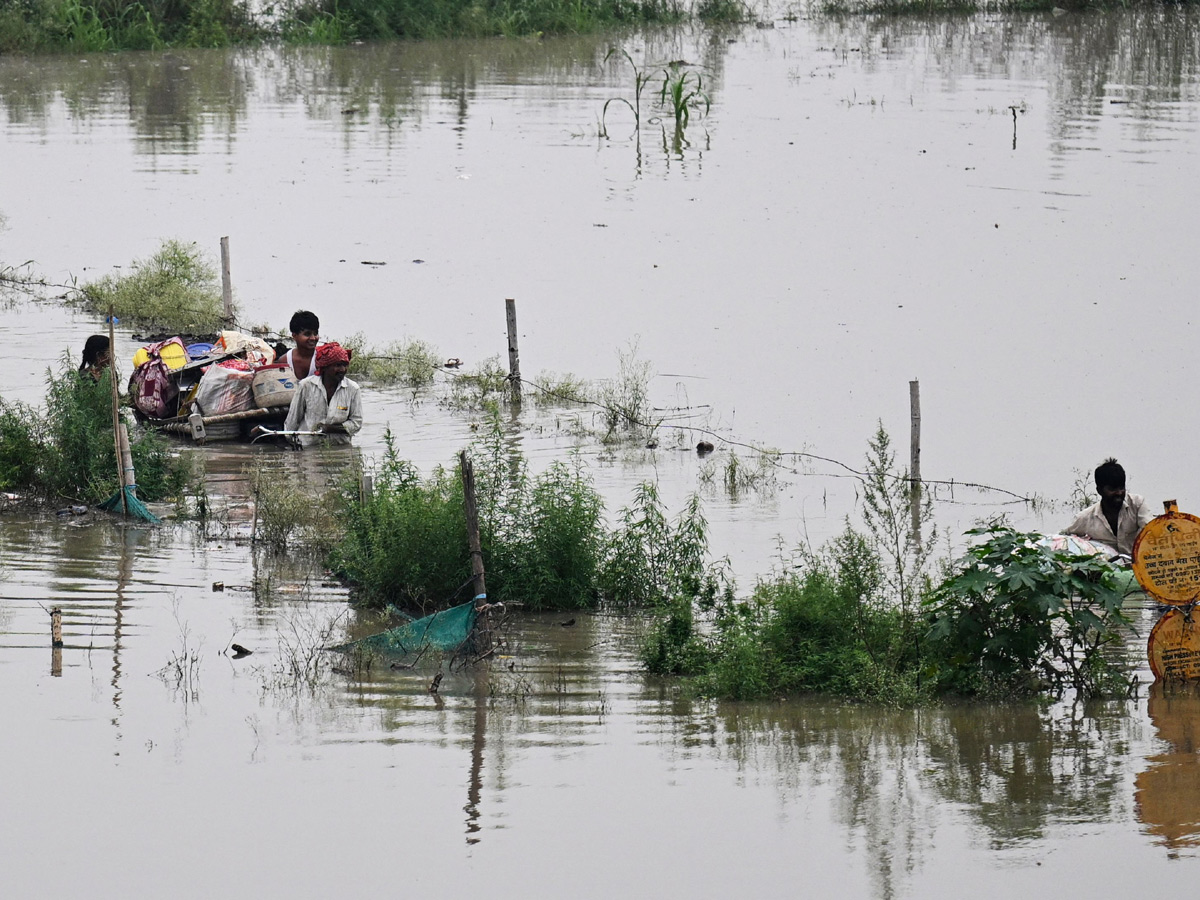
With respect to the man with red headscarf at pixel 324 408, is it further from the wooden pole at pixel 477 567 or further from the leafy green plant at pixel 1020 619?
the leafy green plant at pixel 1020 619

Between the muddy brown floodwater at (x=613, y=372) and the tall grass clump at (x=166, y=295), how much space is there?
452mm

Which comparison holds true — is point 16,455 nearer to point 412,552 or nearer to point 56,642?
point 56,642

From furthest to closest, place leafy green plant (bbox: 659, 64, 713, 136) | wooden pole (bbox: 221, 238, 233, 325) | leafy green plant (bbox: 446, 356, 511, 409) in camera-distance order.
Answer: leafy green plant (bbox: 659, 64, 713, 136)
wooden pole (bbox: 221, 238, 233, 325)
leafy green plant (bbox: 446, 356, 511, 409)

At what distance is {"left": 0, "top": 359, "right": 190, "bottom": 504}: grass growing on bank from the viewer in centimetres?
1055

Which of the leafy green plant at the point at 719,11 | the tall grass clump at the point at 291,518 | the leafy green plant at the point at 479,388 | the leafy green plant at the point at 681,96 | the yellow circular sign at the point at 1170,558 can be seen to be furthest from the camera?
the leafy green plant at the point at 719,11

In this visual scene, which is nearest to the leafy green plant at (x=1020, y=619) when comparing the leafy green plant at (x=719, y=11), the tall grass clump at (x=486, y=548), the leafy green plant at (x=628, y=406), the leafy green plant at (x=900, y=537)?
the leafy green plant at (x=900, y=537)

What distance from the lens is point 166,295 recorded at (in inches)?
640

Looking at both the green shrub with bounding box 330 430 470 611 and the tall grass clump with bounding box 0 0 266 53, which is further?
the tall grass clump with bounding box 0 0 266 53

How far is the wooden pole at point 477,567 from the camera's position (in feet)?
25.4

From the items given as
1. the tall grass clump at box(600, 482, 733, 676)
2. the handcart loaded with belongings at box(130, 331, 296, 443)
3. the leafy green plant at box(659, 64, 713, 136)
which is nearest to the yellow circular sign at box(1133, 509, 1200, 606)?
the tall grass clump at box(600, 482, 733, 676)

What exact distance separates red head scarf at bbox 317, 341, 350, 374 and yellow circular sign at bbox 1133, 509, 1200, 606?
6423mm

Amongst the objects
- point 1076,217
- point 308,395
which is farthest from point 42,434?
point 1076,217

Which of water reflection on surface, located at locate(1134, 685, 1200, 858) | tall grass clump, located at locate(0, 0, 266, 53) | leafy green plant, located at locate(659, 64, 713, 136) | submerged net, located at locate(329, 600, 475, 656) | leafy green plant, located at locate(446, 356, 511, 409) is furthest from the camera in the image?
tall grass clump, located at locate(0, 0, 266, 53)

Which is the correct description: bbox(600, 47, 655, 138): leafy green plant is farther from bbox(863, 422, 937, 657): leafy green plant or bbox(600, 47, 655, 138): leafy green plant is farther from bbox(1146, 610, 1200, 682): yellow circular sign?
bbox(1146, 610, 1200, 682): yellow circular sign
